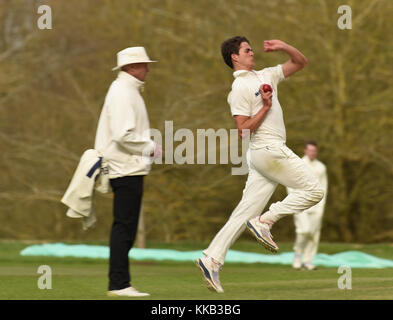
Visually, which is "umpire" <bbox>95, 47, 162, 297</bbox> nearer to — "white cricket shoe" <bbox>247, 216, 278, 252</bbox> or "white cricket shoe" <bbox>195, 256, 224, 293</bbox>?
"white cricket shoe" <bbox>195, 256, 224, 293</bbox>

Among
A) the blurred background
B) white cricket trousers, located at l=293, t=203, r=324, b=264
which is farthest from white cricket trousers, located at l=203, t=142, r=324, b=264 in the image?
the blurred background

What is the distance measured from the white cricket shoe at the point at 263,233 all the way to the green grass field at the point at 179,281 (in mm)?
430

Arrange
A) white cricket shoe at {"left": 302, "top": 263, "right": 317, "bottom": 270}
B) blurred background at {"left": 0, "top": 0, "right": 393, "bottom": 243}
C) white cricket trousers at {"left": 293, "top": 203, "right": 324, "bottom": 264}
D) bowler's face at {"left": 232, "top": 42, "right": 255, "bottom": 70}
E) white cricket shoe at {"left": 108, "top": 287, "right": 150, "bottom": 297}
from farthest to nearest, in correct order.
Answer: blurred background at {"left": 0, "top": 0, "right": 393, "bottom": 243}
white cricket trousers at {"left": 293, "top": 203, "right": 324, "bottom": 264}
white cricket shoe at {"left": 302, "top": 263, "right": 317, "bottom": 270}
bowler's face at {"left": 232, "top": 42, "right": 255, "bottom": 70}
white cricket shoe at {"left": 108, "top": 287, "right": 150, "bottom": 297}

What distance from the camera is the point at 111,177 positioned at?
7.93m

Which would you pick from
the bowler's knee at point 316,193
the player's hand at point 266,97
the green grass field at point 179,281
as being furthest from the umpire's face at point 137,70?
the green grass field at point 179,281

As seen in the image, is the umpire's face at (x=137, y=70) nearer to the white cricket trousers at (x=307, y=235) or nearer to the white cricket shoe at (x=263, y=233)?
the white cricket shoe at (x=263, y=233)

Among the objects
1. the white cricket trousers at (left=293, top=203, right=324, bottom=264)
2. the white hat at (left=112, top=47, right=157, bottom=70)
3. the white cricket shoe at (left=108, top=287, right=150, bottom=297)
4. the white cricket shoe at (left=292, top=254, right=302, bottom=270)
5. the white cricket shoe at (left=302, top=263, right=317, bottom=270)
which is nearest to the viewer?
the white cricket shoe at (left=108, top=287, right=150, bottom=297)

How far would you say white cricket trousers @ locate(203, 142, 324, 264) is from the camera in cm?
804

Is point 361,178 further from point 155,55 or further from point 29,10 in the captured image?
point 29,10

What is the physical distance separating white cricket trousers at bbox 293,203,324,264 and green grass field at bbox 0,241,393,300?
68cm

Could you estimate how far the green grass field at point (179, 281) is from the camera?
791cm

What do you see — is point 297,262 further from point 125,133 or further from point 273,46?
point 125,133

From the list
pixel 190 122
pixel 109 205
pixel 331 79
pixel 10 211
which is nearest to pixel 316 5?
pixel 331 79

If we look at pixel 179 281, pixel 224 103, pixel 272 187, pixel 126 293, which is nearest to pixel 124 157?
pixel 126 293
